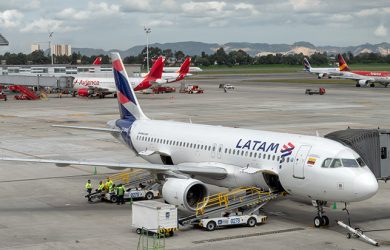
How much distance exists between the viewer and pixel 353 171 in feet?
86.3

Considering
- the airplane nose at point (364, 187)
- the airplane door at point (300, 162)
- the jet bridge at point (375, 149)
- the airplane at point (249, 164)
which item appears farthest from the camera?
the jet bridge at point (375, 149)

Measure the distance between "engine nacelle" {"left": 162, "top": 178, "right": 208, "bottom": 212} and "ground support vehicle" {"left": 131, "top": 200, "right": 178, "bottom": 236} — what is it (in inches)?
51.7

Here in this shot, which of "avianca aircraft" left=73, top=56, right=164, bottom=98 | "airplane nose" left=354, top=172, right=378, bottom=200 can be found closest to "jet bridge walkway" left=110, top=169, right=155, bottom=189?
"airplane nose" left=354, top=172, right=378, bottom=200

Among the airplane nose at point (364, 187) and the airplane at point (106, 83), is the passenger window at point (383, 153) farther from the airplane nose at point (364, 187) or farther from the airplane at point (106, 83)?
the airplane at point (106, 83)

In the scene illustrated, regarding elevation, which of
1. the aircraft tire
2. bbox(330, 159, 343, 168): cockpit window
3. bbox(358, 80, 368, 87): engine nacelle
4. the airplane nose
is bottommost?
bbox(358, 80, 368, 87): engine nacelle

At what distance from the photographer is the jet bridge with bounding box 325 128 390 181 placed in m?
30.6

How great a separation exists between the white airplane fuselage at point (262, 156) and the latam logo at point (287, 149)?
0.17ft

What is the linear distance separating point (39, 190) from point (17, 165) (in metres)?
9.67

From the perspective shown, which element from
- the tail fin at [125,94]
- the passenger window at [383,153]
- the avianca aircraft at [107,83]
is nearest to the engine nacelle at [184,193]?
the passenger window at [383,153]

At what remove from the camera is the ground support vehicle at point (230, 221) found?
27406mm

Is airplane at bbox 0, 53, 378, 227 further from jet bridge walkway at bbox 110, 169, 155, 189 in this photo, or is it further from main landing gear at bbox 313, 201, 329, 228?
jet bridge walkway at bbox 110, 169, 155, 189

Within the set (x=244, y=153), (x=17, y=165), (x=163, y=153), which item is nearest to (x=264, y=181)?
(x=244, y=153)

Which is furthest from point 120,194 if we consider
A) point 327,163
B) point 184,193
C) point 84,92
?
point 84,92

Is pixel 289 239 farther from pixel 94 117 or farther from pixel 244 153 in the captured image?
pixel 94 117
